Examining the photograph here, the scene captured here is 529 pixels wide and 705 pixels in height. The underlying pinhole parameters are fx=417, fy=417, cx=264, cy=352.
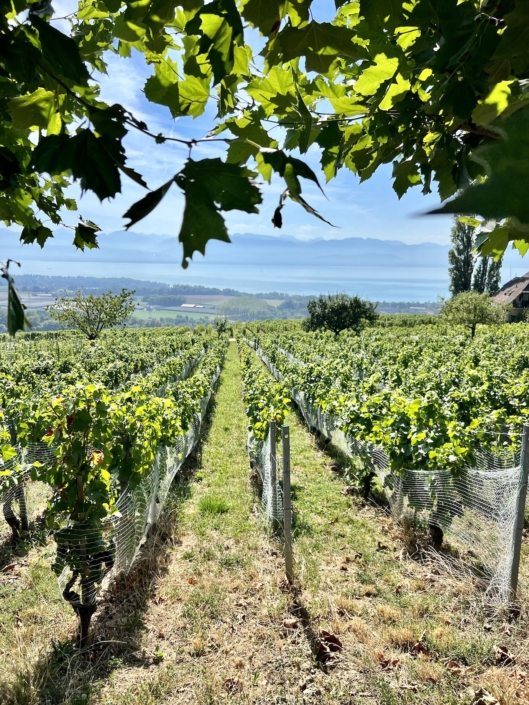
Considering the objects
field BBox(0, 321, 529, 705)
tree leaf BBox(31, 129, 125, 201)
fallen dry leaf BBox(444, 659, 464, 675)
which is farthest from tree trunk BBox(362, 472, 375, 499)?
tree leaf BBox(31, 129, 125, 201)

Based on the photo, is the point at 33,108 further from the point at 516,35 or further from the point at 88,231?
the point at 516,35

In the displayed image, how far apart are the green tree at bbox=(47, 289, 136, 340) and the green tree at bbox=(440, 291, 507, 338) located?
2914 centimetres

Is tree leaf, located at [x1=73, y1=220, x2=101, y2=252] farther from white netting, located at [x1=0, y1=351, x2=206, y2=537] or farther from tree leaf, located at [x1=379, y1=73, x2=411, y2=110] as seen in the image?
white netting, located at [x1=0, y1=351, x2=206, y2=537]

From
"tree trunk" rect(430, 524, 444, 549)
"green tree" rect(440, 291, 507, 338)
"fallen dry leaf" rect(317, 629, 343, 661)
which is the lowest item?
"fallen dry leaf" rect(317, 629, 343, 661)

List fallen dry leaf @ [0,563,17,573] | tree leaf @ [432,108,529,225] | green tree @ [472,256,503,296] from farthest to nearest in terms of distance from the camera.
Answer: green tree @ [472,256,503,296] < fallen dry leaf @ [0,563,17,573] < tree leaf @ [432,108,529,225]

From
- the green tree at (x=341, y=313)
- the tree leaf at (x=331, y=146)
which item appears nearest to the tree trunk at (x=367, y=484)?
the tree leaf at (x=331, y=146)

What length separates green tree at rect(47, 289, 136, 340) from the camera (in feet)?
121

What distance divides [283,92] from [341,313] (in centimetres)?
4603

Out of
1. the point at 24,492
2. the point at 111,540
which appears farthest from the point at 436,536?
the point at 24,492

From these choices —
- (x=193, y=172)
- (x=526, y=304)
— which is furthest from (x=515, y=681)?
(x=526, y=304)

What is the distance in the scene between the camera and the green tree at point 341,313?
46.2m

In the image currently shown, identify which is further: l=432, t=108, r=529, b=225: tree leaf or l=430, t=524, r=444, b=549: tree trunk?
l=430, t=524, r=444, b=549: tree trunk

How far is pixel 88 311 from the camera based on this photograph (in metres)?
37.4

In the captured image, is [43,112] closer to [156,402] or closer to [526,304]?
[156,402]
